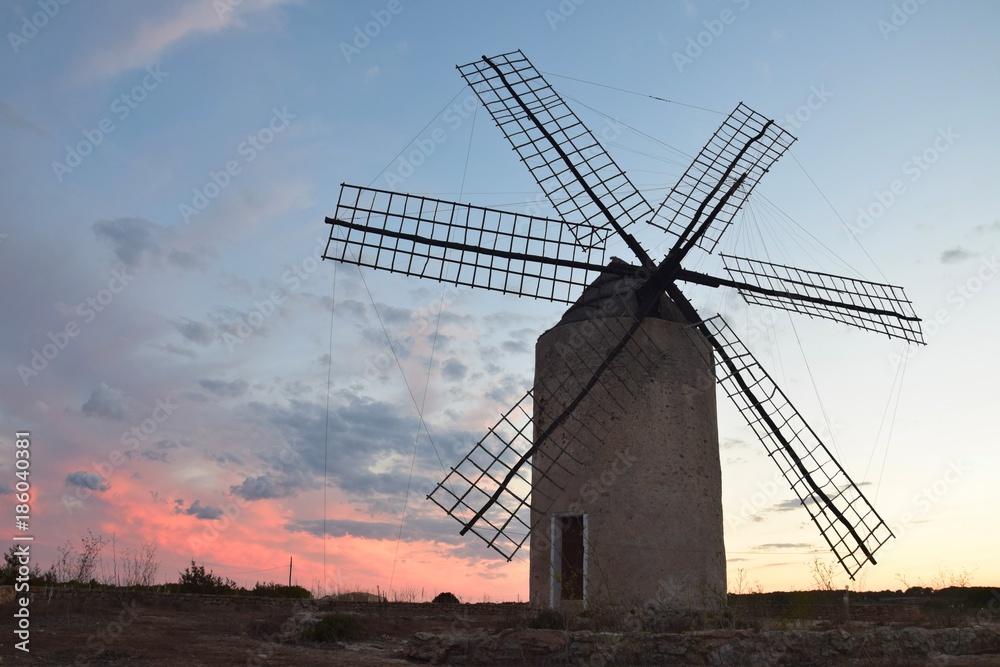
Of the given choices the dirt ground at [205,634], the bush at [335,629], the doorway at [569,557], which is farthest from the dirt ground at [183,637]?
the doorway at [569,557]

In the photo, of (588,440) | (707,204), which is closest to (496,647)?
(588,440)

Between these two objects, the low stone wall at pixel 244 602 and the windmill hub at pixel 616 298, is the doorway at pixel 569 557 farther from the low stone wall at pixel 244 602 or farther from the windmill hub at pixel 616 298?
the windmill hub at pixel 616 298

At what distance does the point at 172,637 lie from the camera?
32.5ft

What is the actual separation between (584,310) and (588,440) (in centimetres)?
209

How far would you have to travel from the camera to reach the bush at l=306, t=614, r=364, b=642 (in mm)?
10352

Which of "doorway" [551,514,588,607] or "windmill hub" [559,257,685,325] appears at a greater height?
"windmill hub" [559,257,685,325]

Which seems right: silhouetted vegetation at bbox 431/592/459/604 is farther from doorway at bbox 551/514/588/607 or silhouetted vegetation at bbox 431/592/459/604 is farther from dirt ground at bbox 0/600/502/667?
doorway at bbox 551/514/588/607

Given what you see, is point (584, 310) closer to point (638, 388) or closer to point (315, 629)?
point (638, 388)

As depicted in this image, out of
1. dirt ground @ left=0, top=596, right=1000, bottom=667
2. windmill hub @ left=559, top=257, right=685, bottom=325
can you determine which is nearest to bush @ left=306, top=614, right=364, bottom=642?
dirt ground @ left=0, top=596, right=1000, bottom=667

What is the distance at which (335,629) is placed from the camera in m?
10.5

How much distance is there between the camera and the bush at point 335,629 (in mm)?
10352

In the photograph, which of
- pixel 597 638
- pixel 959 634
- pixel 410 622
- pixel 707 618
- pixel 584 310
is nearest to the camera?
pixel 597 638

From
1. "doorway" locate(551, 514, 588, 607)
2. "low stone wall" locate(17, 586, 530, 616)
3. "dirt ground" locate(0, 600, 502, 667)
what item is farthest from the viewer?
"low stone wall" locate(17, 586, 530, 616)

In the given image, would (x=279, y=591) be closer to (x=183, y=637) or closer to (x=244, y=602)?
(x=244, y=602)
